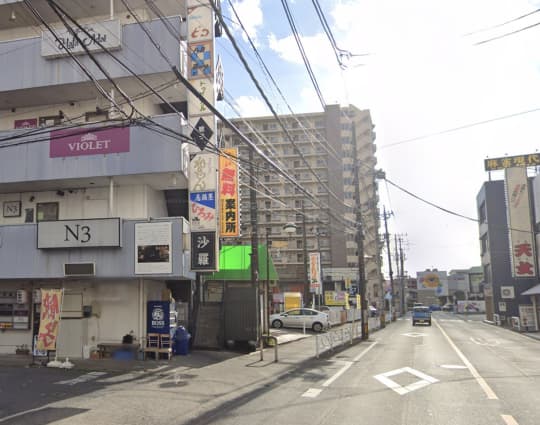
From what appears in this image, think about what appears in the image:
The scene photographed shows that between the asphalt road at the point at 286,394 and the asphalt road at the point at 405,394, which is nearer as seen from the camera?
the asphalt road at the point at 405,394

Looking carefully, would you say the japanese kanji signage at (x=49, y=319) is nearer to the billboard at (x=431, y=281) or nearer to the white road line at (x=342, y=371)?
the white road line at (x=342, y=371)

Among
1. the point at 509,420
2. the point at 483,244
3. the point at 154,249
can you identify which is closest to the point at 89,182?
the point at 154,249

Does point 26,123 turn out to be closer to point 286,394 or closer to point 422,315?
point 286,394

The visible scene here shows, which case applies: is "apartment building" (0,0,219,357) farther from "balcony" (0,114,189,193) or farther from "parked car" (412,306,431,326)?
"parked car" (412,306,431,326)

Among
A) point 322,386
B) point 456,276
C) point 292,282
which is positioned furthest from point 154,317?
point 456,276

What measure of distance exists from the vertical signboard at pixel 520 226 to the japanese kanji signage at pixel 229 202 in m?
31.2

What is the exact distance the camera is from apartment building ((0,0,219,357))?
Result: 53.6 feet

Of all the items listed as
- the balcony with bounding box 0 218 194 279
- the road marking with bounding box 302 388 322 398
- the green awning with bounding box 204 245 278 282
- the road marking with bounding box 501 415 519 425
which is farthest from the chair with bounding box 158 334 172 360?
the road marking with bounding box 501 415 519 425

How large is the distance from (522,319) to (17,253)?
38029 mm

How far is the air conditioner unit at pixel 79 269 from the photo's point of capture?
640 inches

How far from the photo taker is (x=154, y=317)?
16.8 meters

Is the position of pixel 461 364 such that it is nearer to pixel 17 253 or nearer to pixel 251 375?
pixel 251 375

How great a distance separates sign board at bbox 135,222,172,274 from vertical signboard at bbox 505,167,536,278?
3430 centimetres

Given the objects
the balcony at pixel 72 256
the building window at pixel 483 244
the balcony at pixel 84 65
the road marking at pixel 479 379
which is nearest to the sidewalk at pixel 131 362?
the balcony at pixel 72 256
